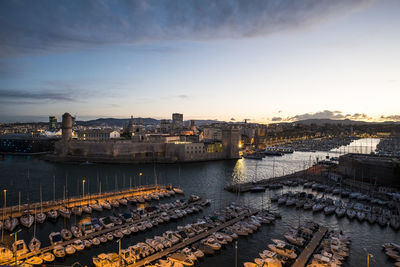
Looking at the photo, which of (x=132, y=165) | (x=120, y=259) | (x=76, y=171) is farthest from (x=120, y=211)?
(x=132, y=165)

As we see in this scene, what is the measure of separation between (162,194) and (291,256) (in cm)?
776

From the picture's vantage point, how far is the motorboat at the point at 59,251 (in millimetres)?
7438

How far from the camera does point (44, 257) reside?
720 centimetres

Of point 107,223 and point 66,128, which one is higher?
point 66,128

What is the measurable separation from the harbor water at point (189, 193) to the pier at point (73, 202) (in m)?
1.23

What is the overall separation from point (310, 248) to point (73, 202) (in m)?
9.52

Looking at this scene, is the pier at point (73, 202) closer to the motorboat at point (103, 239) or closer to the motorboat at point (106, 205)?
the motorboat at point (106, 205)

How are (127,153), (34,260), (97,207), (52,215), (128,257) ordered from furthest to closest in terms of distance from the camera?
(127,153) < (97,207) < (52,215) < (128,257) < (34,260)

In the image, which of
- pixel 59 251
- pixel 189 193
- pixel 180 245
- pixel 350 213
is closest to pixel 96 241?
pixel 59 251

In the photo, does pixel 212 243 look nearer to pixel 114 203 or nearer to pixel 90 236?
pixel 90 236

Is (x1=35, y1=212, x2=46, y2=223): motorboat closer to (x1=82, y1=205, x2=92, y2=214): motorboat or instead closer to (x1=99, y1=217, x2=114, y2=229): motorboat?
(x1=82, y1=205, x2=92, y2=214): motorboat

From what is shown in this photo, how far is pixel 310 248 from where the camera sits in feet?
26.7

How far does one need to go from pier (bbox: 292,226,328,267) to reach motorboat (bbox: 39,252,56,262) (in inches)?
249

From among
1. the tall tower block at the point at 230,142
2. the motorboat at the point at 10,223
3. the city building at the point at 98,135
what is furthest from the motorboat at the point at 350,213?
the city building at the point at 98,135
